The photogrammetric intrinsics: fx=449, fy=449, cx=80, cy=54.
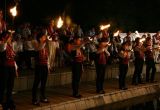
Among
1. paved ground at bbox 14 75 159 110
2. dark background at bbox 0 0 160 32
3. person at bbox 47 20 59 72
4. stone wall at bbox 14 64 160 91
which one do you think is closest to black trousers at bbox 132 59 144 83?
paved ground at bbox 14 75 159 110

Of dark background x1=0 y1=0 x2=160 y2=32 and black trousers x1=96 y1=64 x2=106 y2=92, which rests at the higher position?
dark background x1=0 y1=0 x2=160 y2=32

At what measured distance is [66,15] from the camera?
2809 centimetres

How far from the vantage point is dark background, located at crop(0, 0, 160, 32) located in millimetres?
27750

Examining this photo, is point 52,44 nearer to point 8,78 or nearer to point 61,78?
point 61,78

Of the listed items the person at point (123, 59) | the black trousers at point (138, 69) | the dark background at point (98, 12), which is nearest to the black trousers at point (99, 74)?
the person at point (123, 59)

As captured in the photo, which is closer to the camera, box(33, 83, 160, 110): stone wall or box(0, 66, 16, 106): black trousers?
box(0, 66, 16, 106): black trousers

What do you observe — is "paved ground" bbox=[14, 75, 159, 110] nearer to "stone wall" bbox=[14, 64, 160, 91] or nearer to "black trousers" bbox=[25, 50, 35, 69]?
"stone wall" bbox=[14, 64, 160, 91]

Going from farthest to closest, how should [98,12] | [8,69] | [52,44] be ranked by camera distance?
[98,12], [52,44], [8,69]

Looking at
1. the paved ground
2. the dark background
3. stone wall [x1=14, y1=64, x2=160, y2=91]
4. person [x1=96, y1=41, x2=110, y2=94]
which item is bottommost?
the paved ground

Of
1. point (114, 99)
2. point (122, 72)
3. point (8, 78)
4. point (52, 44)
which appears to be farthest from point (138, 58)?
point (8, 78)

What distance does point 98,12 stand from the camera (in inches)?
1237

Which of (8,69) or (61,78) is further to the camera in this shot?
(61,78)

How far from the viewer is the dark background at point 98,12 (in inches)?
1093

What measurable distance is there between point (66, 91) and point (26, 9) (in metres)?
12.4
